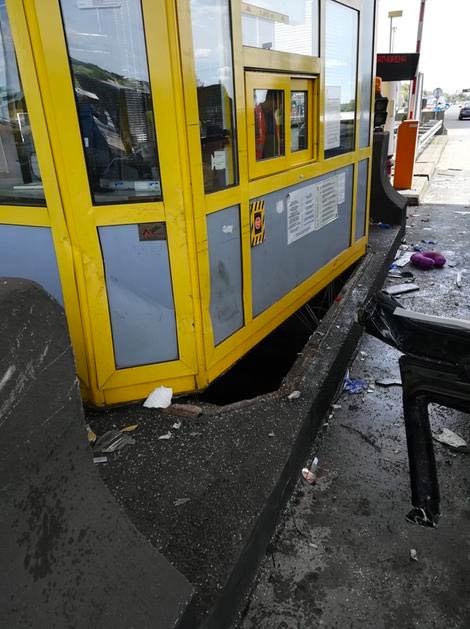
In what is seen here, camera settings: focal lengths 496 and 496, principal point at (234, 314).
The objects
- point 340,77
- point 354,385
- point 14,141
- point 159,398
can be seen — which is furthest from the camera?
point 340,77

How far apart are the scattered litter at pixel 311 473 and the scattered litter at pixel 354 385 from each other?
0.93 meters

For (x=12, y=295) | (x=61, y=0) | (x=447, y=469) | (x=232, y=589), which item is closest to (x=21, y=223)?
(x=61, y=0)

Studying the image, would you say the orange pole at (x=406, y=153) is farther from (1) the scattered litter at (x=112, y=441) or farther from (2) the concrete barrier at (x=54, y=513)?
(2) the concrete barrier at (x=54, y=513)

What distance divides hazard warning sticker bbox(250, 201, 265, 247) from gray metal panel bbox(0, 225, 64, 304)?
51.5 inches

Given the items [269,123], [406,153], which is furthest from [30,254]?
[406,153]

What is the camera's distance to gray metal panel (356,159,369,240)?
532 cm

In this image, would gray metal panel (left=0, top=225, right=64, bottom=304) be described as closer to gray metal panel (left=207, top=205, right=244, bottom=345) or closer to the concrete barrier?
gray metal panel (left=207, top=205, right=244, bottom=345)

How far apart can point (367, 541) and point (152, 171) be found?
2.16 metres

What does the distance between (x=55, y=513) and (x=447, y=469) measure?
7.77 ft

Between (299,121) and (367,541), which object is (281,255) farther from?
(367,541)

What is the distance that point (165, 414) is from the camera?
2.90 meters

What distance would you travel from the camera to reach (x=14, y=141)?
8.43 feet

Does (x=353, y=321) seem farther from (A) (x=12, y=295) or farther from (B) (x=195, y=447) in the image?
(A) (x=12, y=295)

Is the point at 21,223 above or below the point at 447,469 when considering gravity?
above
